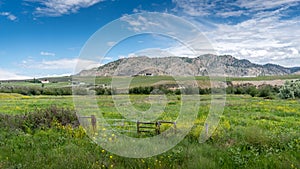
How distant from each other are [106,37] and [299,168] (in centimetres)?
698

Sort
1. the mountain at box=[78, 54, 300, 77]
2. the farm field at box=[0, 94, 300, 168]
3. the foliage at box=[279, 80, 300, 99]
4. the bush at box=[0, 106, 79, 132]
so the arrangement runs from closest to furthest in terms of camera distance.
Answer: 1. the farm field at box=[0, 94, 300, 168]
2. the mountain at box=[78, 54, 300, 77]
3. the bush at box=[0, 106, 79, 132]
4. the foliage at box=[279, 80, 300, 99]

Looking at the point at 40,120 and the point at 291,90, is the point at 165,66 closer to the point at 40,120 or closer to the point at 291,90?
the point at 40,120

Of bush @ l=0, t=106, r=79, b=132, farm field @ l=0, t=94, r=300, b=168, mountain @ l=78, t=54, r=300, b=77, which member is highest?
mountain @ l=78, t=54, r=300, b=77

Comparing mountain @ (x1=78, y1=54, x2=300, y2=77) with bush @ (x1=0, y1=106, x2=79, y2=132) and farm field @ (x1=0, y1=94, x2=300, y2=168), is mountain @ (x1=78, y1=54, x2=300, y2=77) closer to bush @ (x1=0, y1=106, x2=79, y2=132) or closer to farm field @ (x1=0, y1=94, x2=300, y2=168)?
farm field @ (x1=0, y1=94, x2=300, y2=168)

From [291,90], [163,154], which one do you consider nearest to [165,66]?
[163,154]

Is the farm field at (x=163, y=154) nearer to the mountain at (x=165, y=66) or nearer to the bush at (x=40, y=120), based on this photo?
the bush at (x=40, y=120)

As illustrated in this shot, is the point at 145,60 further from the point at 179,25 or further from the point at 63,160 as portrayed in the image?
A: the point at 63,160

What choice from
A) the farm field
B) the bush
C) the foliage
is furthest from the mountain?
the foliage

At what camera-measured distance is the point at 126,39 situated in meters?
9.70

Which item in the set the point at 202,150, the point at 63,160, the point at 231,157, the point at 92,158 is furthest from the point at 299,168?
the point at 63,160

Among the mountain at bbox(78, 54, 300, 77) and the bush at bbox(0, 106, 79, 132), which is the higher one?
the mountain at bbox(78, 54, 300, 77)

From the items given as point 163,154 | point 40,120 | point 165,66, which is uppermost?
point 165,66

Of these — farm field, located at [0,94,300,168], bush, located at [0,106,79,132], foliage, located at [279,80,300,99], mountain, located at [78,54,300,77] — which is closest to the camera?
farm field, located at [0,94,300,168]

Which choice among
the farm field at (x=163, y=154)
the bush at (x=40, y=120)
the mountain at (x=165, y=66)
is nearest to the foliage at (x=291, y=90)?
the farm field at (x=163, y=154)
